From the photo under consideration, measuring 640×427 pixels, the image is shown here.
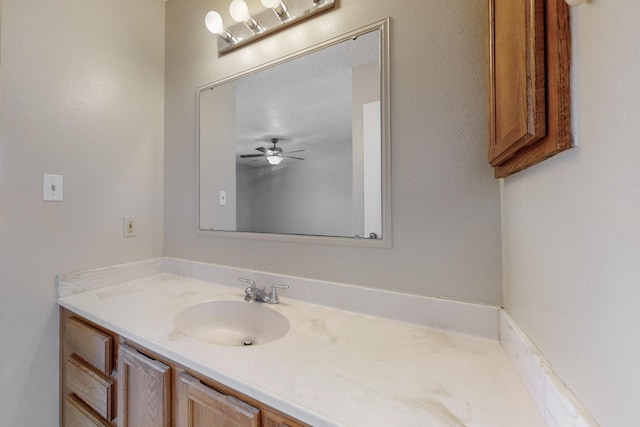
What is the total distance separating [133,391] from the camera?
2.82ft

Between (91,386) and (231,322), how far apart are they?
1.76ft

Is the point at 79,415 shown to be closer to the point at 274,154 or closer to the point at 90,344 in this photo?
the point at 90,344

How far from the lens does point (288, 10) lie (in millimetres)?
1148

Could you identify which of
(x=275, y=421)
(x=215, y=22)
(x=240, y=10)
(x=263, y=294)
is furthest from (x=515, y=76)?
(x=215, y=22)

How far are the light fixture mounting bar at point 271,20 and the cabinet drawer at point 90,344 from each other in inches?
53.8

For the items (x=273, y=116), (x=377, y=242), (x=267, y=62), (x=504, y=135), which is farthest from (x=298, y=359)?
(x=267, y=62)

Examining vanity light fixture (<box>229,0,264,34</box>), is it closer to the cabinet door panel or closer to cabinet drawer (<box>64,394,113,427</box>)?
the cabinet door panel

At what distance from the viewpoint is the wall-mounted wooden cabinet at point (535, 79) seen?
0.39 metres

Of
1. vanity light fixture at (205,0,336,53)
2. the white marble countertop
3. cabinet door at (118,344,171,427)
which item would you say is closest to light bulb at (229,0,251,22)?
vanity light fixture at (205,0,336,53)

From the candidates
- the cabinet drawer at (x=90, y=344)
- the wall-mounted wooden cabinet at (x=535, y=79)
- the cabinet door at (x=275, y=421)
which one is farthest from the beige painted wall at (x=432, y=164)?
the cabinet drawer at (x=90, y=344)

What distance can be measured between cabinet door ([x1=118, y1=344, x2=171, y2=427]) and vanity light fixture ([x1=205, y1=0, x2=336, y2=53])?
1.36 metres

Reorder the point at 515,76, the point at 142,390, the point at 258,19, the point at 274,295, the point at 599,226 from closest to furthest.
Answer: the point at 599,226, the point at 515,76, the point at 142,390, the point at 274,295, the point at 258,19

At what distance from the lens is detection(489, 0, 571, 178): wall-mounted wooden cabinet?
1.28 feet

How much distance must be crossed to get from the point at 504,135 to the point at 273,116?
3.17 feet
